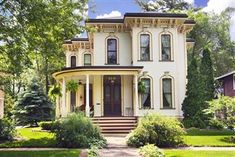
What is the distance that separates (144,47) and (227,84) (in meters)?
18.1

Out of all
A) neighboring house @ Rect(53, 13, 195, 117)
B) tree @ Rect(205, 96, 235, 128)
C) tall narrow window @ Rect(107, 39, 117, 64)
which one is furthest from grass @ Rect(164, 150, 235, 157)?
tall narrow window @ Rect(107, 39, 117, 64)

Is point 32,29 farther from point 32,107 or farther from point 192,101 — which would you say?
point 32,107

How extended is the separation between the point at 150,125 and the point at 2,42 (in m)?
8.20

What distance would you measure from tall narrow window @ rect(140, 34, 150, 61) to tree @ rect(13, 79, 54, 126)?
11897 millimetres

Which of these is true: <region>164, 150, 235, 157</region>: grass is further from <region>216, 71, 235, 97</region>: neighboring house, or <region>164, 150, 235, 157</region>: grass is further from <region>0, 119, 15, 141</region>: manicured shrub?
<region>216, 71, 235, 97</region>: neighboring house

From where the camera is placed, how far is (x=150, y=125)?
16109 mm

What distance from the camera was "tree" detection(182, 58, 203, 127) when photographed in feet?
74.4

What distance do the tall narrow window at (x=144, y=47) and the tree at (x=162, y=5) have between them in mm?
21581

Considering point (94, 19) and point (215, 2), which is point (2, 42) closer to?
point (94, 19)

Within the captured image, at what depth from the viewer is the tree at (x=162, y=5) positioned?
1780 inches

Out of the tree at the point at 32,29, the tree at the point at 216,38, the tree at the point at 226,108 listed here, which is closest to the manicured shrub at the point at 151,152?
the tree at the point at 226,108

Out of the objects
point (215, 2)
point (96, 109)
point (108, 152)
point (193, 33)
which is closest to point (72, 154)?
point (108, 152)

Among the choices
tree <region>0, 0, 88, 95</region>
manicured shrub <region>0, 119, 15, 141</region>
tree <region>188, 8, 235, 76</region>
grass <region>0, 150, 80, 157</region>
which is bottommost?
grass <region>0, 150, 80, 157</region>

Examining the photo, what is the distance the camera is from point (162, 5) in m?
45.9
